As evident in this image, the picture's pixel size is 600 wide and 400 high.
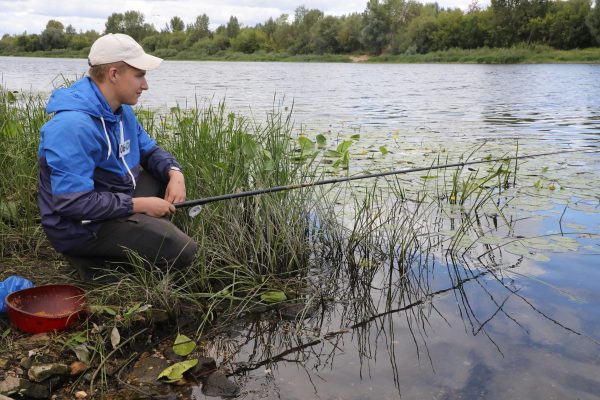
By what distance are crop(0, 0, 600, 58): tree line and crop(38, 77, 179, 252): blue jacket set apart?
51.0 m

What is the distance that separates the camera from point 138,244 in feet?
9.88

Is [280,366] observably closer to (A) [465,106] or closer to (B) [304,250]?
(B) [304,250]

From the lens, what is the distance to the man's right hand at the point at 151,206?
117 inches

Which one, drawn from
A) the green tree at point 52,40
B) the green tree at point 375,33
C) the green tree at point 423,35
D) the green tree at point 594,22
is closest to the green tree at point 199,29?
the green tree at point 52,40

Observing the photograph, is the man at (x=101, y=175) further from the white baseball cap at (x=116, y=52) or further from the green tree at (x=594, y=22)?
the green tree at (x=594, y=22)

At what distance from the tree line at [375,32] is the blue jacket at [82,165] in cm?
5096

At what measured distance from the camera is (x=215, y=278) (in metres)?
3.40

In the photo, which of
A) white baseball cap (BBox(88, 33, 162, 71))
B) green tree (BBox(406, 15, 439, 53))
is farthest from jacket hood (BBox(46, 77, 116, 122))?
green tree (BBox(406, 15, 439, 53))

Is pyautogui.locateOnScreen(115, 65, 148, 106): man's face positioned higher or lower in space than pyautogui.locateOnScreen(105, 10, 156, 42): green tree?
lower

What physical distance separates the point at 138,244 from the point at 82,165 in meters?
0.50

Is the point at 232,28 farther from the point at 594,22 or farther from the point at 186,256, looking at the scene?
the point at 186,256

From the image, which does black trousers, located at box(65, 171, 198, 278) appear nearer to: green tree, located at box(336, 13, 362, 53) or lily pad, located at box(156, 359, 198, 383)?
lily pad, located at box(156, 359, 198, 383)

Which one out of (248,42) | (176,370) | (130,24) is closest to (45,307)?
(176,370)

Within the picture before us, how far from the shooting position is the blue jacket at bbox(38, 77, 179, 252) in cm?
270
